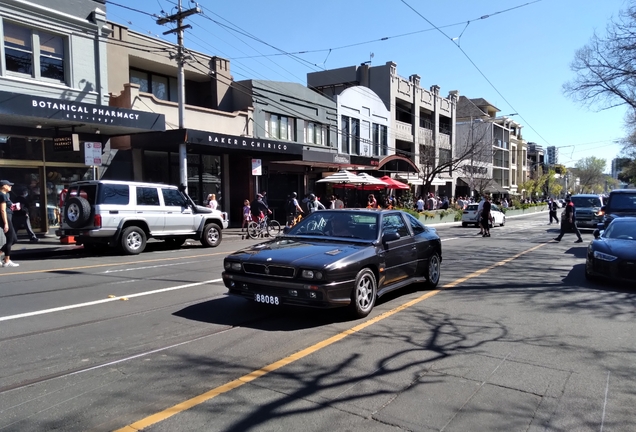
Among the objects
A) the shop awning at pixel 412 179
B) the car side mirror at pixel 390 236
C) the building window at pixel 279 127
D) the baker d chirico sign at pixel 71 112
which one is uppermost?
the building window at pixel 279 127

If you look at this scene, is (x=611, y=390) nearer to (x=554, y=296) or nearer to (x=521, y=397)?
(x=521, y=397)

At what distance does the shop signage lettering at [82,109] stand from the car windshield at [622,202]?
17.4m

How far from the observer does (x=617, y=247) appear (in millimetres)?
9219

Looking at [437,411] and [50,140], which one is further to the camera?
[50,140]

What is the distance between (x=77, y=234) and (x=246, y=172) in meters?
12.4

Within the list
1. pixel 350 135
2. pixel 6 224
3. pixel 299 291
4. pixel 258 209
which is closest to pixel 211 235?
pixel 258 209

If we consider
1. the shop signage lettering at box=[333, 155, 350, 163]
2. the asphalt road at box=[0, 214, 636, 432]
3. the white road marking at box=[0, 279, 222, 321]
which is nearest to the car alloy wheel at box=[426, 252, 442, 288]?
the asphalt road at box=[0, 214, 636, 432]

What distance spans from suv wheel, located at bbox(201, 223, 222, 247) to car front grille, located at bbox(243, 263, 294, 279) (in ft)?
31.1

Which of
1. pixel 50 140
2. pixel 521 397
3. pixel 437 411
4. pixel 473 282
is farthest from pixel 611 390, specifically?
pixel 50 140

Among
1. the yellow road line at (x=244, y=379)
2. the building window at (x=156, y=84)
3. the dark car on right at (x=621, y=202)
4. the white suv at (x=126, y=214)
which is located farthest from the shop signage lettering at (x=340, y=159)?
the yellow road line at (x=244, y=379)

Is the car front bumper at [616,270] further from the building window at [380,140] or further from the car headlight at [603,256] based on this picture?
the building window at [380,140]

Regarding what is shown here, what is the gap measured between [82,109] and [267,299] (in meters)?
12.3

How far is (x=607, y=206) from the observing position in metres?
17.5

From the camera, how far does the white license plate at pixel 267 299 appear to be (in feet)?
20.0
